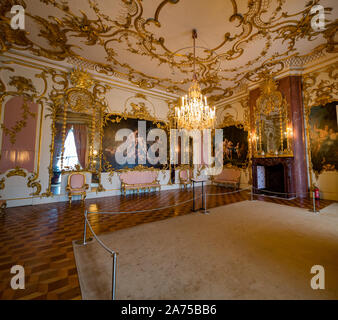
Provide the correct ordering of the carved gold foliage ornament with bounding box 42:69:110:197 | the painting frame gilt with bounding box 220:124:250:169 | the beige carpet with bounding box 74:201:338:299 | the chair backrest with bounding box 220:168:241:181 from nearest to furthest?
the beige carpet with bounding box 74:201:338:299 < the carved gold foliage ornament with bounding box 42:69:110:197 < the painting frame gilt with bounding box 220:124:250:169 < the chair backrest with bounding box 220:168:241:181

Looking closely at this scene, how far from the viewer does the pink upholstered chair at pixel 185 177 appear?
26.9 feet

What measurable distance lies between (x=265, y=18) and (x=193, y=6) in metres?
1.94

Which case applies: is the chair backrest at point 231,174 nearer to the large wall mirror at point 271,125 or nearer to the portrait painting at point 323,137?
the large wall mirror at point 271,125

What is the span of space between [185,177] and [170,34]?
6.07 metres

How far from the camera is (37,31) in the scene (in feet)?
14.5

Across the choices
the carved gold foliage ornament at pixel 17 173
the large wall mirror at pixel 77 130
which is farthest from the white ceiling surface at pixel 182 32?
the carved gold foliage ornament at pixel 17 173

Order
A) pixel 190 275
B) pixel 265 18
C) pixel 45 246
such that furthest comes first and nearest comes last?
pixel 265 18 < pixel 45 246 < pixel 190 275

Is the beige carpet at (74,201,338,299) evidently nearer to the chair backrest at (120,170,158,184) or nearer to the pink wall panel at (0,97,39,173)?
the chair backrest at (120,170,158,184)

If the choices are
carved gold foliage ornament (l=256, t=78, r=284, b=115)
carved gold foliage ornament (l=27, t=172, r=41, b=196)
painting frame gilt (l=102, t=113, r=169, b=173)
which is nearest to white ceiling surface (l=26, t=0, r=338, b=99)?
carved gold foliage ornament (l=256, t=78, r=284, b=115)

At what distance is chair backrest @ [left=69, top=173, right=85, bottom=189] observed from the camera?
18.4 ft

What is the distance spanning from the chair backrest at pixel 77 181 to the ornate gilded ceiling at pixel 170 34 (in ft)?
13.7

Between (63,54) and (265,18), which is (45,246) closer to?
(63,54)

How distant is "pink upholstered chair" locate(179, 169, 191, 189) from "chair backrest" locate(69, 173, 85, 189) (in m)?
4.54

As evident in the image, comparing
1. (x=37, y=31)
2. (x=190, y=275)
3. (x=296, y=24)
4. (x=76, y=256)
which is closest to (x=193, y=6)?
(x=296, y=24)
